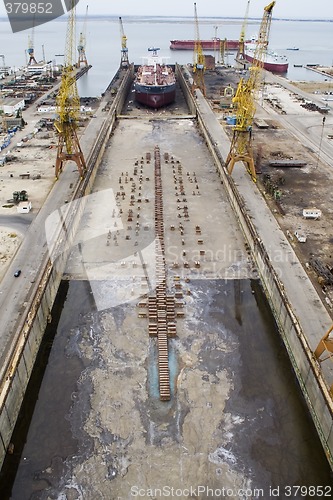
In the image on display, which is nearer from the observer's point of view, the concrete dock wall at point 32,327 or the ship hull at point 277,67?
the concrete dock wall at point 32,327

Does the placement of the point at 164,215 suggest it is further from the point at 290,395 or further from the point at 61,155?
the point at 290,395

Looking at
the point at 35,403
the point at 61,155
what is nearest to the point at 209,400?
the point at 35,403

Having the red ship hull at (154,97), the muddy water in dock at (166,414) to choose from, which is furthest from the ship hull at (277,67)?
the muddy water in dock at (166,414)

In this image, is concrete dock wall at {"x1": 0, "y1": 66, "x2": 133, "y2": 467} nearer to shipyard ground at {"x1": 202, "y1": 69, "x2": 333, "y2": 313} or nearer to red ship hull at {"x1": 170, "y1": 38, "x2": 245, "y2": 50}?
shipyard ground at {"x1": 202, "y1": 69, "x2": 333, "y2": 313}

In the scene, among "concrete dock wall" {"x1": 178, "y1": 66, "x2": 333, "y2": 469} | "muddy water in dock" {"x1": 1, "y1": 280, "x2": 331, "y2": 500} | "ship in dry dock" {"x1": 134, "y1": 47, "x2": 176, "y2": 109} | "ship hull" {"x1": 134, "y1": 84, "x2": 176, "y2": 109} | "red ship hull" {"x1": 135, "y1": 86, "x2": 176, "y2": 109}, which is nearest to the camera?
"muddy water in dock" {"x1": 1, "y1": 280, "x2": 331, "y2": 500}

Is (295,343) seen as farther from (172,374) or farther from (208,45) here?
(208,45)

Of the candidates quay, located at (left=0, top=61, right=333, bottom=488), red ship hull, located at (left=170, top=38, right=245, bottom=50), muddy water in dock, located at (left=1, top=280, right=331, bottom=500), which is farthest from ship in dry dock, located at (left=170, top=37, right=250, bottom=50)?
muddy water in dock, located at (left=1, top=280, right=331, bottom=500)

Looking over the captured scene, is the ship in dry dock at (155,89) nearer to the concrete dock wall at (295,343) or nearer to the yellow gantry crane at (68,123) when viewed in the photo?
the yellow gantry crane at (68,123)
